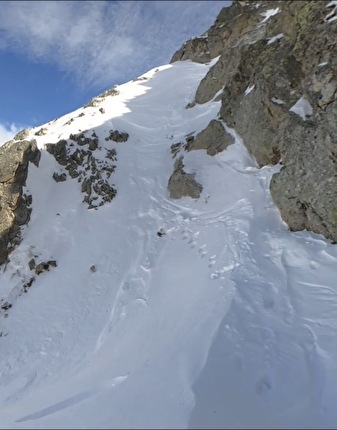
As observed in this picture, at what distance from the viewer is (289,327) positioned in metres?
6.45

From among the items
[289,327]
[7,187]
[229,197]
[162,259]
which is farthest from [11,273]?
[289,327]

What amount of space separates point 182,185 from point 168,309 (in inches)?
297

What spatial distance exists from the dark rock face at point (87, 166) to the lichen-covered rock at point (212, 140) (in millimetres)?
4095

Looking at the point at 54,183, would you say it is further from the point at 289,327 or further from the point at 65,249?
the point at 289,327

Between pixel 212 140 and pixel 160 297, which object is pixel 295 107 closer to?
pixel 212 140

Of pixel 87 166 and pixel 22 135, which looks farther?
pixel 22 135

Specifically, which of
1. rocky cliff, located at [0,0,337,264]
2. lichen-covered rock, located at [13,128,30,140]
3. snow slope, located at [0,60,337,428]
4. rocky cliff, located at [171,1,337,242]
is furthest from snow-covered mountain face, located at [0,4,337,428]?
lichen-covered rock, located at [13,128,30,140]

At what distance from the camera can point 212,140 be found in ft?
53.4

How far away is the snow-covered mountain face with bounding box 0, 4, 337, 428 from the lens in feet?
16.6

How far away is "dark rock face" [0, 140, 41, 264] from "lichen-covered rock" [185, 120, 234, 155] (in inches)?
298

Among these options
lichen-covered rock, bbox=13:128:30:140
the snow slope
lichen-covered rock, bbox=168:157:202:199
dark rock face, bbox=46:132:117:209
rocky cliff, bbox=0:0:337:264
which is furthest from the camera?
lichen-covered rock, bbox=13:128:30:140

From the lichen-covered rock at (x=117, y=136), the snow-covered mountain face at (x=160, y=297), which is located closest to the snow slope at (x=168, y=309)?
the snow-covered mountain face at (x=160, y=297)

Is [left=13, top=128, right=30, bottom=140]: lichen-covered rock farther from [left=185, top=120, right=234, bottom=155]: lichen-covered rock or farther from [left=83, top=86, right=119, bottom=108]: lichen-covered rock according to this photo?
[left=185, top=120, right=234, bottom=155]: lichen-covered rock

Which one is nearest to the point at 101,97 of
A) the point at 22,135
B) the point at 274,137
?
the point at 22,135
